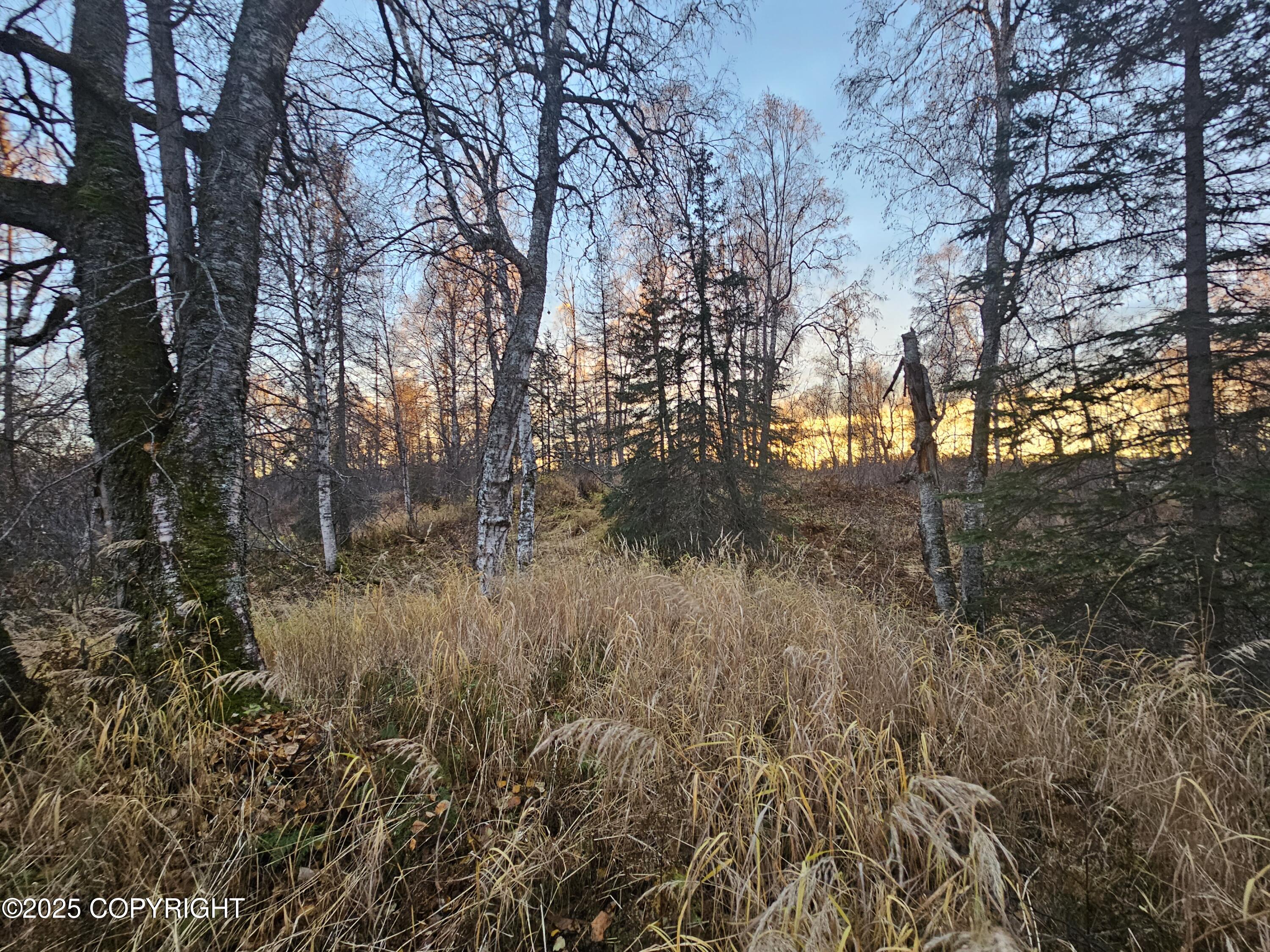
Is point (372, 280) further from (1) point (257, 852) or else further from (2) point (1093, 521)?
(2) point (1093, 521)

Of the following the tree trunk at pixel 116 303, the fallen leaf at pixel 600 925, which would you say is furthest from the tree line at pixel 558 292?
the fallen leaf at pixel 600 925

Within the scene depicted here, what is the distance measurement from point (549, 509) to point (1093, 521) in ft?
39.4

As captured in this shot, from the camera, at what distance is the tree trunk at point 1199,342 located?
3100 mm

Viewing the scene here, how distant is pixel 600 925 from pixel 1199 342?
5.46 meters

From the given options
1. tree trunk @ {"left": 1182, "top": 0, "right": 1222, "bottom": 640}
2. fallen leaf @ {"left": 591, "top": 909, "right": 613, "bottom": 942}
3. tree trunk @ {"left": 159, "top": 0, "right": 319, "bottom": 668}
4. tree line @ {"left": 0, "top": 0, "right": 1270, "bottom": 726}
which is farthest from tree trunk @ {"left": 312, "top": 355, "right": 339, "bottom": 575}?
tree trunk @ {"left": 1182, "top": 0, "right": 1222, "bottom": 640}

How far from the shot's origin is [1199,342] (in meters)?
3.37

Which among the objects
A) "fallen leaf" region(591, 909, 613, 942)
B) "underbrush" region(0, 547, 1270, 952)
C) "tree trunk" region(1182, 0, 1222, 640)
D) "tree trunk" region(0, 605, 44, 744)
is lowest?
"fallen leaf" region(591, 909, 613, 942)

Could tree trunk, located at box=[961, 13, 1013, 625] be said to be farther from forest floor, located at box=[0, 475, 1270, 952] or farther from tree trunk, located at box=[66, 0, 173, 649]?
tree trunk, located at box=[66, 0, 173, 649]

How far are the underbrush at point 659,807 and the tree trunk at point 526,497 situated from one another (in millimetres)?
3877

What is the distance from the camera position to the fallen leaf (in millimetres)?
1336

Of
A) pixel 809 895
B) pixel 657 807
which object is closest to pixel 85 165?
pixel 657 807

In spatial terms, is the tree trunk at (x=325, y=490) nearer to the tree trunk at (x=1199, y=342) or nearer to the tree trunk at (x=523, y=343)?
the tree trunk at (x=523, y=343)

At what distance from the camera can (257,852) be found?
139cm

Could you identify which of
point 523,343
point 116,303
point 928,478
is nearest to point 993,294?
point 928,478
